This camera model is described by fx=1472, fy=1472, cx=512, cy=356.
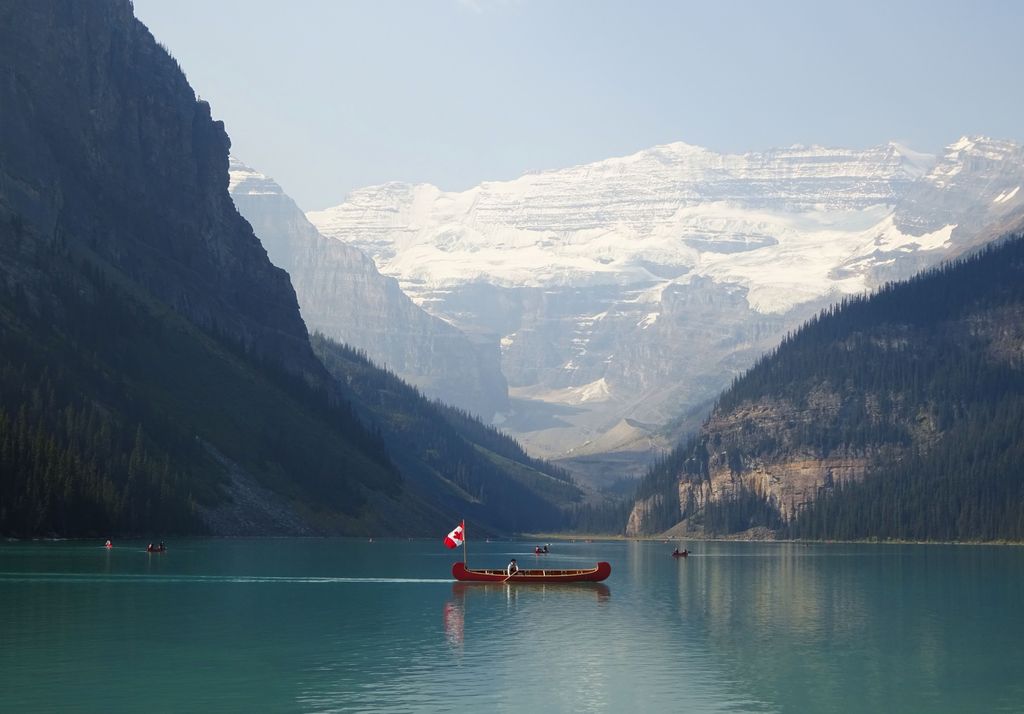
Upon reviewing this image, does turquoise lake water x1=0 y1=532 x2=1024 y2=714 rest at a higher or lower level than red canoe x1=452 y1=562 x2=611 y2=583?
lower

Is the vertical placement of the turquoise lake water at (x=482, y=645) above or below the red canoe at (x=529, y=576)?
below

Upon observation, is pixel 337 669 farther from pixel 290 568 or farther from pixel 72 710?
pixel 290 568

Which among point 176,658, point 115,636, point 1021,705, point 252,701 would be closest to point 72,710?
point 252,701

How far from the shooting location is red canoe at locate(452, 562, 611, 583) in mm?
171500

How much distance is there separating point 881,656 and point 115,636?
53.7 meters

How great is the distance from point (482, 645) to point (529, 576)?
65114mm

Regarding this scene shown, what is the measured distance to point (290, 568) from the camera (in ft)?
605

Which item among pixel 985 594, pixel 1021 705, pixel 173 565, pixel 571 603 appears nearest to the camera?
pixel 1021 705

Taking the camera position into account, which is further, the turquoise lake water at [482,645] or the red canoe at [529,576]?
the red canoe at [529,576]

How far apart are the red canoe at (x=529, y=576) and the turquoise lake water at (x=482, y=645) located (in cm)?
200

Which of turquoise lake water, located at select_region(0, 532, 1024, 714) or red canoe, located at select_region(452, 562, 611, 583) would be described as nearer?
turquoise lake water, located at select_region(0, 532, 1024, 714)

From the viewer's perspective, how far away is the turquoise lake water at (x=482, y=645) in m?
82.6

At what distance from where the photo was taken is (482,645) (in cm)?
10719

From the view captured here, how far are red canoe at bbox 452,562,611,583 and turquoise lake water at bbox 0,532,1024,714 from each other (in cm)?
200
